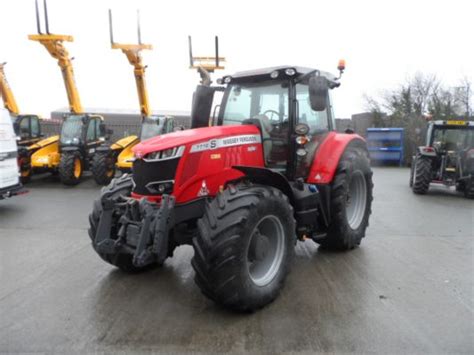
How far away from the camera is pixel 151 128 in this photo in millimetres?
12820

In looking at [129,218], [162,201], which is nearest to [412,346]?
[162,201]

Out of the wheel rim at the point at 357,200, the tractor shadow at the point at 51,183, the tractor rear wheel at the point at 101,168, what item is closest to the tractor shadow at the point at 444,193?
the wheel rim at the point at 357,200

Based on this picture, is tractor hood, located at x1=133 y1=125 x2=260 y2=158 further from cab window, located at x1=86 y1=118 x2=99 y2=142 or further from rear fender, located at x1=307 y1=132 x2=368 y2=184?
cab window, located at x1=86 y1=118 x2=99 y2=142

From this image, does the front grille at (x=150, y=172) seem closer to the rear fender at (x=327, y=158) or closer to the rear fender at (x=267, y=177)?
the rear fender at (x=267, y=177)

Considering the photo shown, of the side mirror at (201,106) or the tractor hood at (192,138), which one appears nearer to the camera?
the tractor hood at (192,138)

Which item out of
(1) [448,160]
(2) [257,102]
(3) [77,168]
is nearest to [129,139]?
(3) [77,168]

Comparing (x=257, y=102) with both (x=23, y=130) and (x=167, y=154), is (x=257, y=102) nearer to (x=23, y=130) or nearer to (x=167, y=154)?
(x=167, y=154)

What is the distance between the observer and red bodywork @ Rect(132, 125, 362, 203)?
3707 millimetres

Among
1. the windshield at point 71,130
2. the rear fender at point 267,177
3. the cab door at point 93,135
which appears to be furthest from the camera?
the cab door at point 93,135

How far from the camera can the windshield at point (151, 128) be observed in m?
12.8

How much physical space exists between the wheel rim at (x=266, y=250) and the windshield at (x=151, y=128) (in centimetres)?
945

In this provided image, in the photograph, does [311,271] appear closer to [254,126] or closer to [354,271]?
[354,271]

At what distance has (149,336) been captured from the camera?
318 centimetres

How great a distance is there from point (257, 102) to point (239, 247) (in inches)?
85.6
